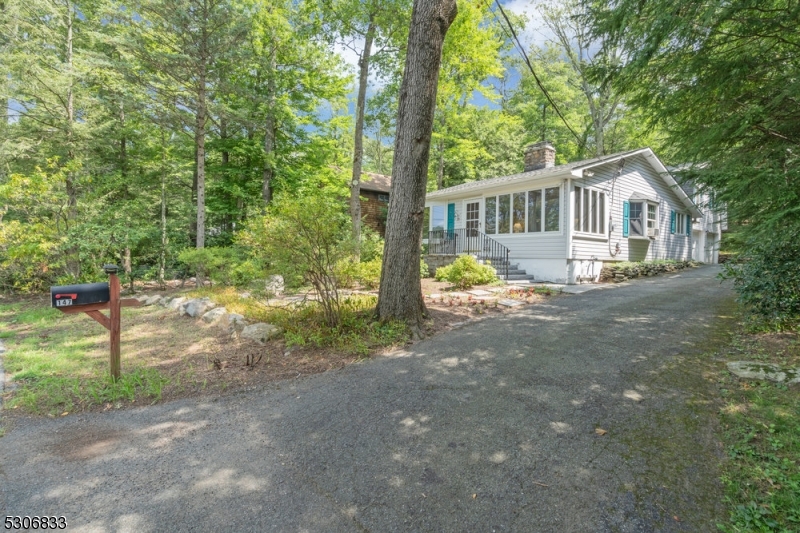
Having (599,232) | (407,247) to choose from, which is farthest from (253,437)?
(599,232)

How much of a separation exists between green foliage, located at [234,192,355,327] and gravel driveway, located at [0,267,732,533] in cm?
143

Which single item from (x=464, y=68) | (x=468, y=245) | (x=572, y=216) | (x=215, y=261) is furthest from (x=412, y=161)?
(x=464, y=68)

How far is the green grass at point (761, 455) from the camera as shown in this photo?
1.69 m

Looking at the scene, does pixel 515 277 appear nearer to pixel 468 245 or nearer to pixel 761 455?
pixel 468 245

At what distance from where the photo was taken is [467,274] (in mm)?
9164

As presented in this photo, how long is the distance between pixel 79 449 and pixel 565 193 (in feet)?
37.3

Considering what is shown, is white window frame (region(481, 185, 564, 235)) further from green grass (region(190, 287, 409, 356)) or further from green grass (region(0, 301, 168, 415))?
green grass (region(0, 301, 168, 415))

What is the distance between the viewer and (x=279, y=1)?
1249 centimetres

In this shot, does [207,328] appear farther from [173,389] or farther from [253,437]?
[253,437]

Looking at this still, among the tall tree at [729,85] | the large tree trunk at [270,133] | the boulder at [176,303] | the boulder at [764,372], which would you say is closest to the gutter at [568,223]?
the tall tree at [729,85]

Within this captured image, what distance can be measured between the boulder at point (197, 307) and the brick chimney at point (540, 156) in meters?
11.4

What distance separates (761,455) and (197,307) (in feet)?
24.8

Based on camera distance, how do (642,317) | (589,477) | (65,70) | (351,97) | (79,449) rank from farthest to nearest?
(351,97) → (65,70) → (642,317) → (79,449) → (589,477)

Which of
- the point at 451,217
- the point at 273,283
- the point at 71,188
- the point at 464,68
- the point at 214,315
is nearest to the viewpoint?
the point at 273,283
